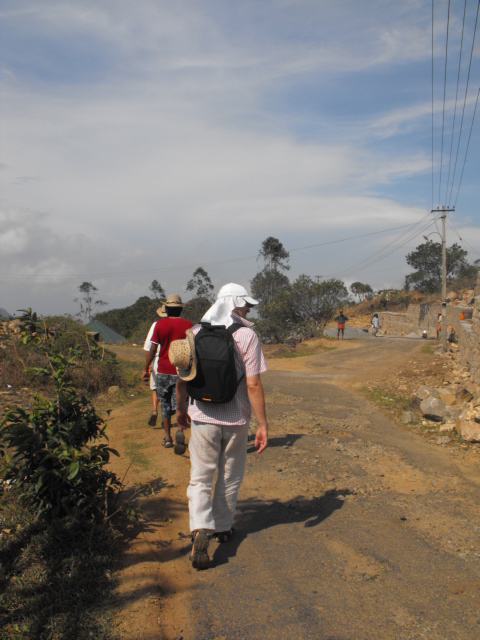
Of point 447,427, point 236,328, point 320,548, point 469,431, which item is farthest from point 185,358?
point 447,427

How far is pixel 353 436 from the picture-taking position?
6.60 metres

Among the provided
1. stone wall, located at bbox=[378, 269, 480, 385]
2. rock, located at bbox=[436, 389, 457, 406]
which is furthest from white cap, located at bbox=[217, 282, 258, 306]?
stone wall, located at bbox=[378, 269, 480, 385]

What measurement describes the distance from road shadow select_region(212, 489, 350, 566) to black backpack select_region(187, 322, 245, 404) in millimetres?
1083

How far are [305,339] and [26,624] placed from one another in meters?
20.9

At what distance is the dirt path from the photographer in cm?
266

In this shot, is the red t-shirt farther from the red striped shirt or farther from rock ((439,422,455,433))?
rock ((439,422,455,433))

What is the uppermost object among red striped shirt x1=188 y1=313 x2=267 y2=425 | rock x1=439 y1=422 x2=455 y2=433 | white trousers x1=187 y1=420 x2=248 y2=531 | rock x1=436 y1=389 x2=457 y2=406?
red striped shirt x1=188 y1=313 x2=267 y2=425

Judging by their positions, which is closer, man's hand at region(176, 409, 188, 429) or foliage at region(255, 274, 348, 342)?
man's hand at region(176, 409, 188, 429)

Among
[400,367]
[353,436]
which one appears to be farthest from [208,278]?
[353,436]

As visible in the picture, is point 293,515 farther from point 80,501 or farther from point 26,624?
point 26,624

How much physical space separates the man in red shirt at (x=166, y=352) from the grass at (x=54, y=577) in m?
2.20

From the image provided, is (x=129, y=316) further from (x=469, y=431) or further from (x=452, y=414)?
(x=469, y=431)

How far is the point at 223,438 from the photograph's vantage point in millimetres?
3404

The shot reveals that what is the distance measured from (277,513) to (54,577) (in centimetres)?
175
